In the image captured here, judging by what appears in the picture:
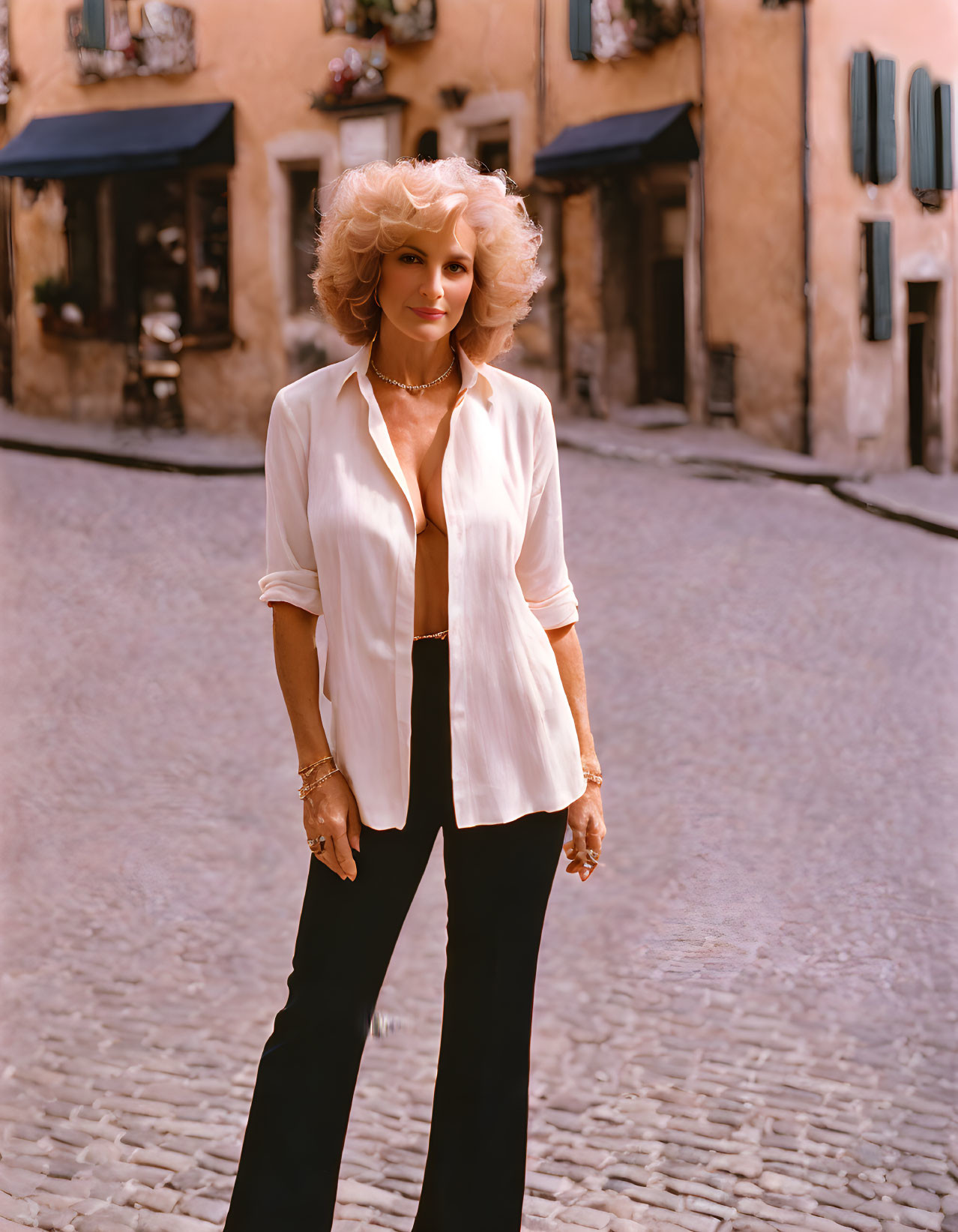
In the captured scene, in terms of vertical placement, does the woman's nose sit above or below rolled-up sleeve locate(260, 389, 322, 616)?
above

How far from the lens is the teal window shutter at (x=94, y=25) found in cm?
505

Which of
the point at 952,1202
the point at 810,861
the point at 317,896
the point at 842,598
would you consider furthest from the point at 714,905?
the point at 317,896

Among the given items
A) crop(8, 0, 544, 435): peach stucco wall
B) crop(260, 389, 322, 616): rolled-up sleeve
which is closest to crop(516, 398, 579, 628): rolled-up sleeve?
crop(260, 389, 322, 616): rolled-up sleeve

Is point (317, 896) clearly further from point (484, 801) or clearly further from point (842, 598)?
point (842, 598)

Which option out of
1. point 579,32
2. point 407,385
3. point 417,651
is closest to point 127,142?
point 579,32

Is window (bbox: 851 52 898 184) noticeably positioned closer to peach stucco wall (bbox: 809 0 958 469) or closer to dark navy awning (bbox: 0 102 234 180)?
peach stucco wall (bbox: 809 0 958 469)

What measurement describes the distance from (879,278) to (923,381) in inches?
16.4

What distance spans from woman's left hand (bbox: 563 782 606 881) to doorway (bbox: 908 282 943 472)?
375 cm

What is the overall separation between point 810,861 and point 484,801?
2.48m

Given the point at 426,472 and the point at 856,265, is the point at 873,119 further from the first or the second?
the point at 426,472

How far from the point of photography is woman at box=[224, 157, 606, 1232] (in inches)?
67.2

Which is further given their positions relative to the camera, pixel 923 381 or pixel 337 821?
pixel 923 381

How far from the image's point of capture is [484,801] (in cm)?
174

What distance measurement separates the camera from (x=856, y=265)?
5.50 meters
